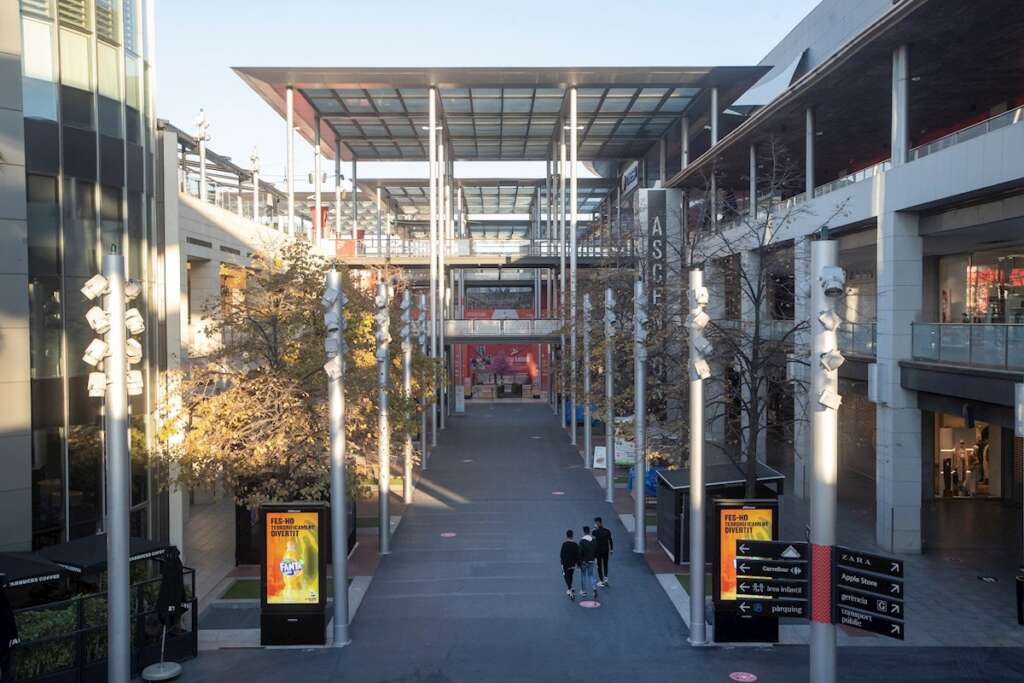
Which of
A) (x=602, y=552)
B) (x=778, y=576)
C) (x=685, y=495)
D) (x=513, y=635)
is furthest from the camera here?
(x=685, y=495)

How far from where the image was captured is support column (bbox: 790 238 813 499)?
68.7 ft

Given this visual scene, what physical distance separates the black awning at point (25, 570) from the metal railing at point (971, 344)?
17439 mm

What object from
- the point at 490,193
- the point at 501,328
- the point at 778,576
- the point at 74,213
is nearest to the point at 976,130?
the point at 778,576

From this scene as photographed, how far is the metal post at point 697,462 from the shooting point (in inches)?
599

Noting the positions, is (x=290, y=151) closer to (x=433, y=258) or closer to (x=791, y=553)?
(x=433, y=258)

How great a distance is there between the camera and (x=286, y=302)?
20.0 metres

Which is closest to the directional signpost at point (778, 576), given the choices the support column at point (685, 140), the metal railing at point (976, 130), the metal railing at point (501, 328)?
the metal railing at point (976, 130)

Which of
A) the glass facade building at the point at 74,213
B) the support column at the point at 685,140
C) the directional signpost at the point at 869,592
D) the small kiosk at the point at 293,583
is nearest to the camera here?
the directional signpost at the point at 869,592

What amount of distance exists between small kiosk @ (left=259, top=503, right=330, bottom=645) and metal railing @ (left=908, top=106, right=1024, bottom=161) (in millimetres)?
14670

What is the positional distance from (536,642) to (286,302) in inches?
371

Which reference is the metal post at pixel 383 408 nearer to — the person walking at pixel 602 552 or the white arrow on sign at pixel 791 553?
the person walking at pixel 602 552

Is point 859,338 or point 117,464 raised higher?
point 859,338

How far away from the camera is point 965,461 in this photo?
1203 inches

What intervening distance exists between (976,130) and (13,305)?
19048mm
